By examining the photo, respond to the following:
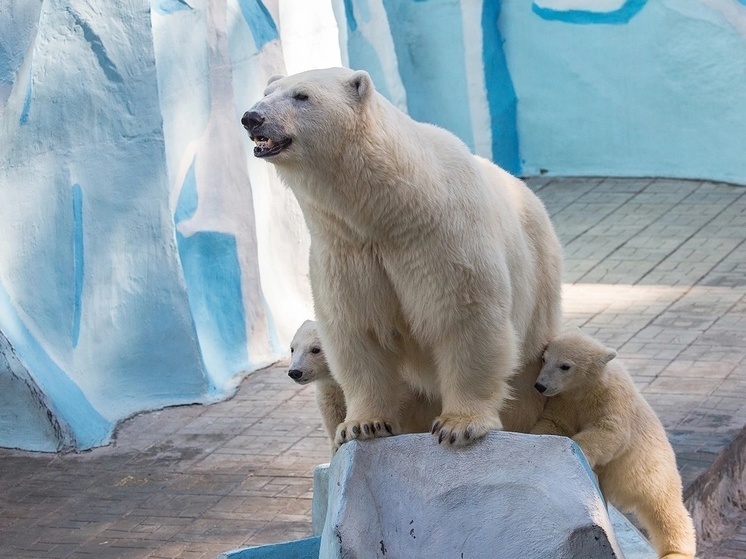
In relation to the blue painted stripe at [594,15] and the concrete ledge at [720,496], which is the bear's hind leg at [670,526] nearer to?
the concrete ledge at [720,496]

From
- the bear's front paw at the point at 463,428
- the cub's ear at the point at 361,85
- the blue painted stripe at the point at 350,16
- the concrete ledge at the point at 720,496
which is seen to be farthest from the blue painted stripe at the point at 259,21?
the bear's front paw at the point at 463,428

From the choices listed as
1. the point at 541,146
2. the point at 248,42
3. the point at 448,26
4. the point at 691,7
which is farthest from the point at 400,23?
the point at 248,42

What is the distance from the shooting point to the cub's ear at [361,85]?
3.31 metres

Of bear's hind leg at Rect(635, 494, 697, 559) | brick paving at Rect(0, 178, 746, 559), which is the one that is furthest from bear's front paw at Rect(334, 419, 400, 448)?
brick paving at Rect(0, 178, 746, 559)

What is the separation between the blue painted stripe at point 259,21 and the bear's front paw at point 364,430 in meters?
4.85

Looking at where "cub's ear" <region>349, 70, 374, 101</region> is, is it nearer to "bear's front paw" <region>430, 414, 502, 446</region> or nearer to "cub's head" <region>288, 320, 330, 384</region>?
"bear's front paw" <region>430, 414, 502, 446</region>

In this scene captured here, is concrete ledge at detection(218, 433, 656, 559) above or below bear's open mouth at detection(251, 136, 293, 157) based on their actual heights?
below

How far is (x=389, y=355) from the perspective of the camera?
3.59 meters

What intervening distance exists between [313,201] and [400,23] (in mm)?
8019

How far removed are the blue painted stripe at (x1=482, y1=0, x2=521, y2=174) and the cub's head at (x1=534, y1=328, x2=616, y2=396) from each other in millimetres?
7368

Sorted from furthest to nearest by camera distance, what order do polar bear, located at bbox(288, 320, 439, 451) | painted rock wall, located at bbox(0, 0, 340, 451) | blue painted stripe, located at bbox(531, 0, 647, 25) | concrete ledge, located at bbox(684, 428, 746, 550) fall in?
blue painted stripe, located at bbox(531, 0, 647, 25) → painted rock wall, located at bbox(0, 0, 340, 451) → concrete ledge, located at bbox(684, 428, 746, 550) → polar bear, located at bbox(288, 320, 439, 451)

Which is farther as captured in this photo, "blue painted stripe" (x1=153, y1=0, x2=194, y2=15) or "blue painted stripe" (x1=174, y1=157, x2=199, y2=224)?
"blue painted stripe" (x1=174, y1=157, x2=199, y2=224)

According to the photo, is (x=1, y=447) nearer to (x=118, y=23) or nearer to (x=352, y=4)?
(x=118, y=23)

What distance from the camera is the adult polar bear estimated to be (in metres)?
3.26
